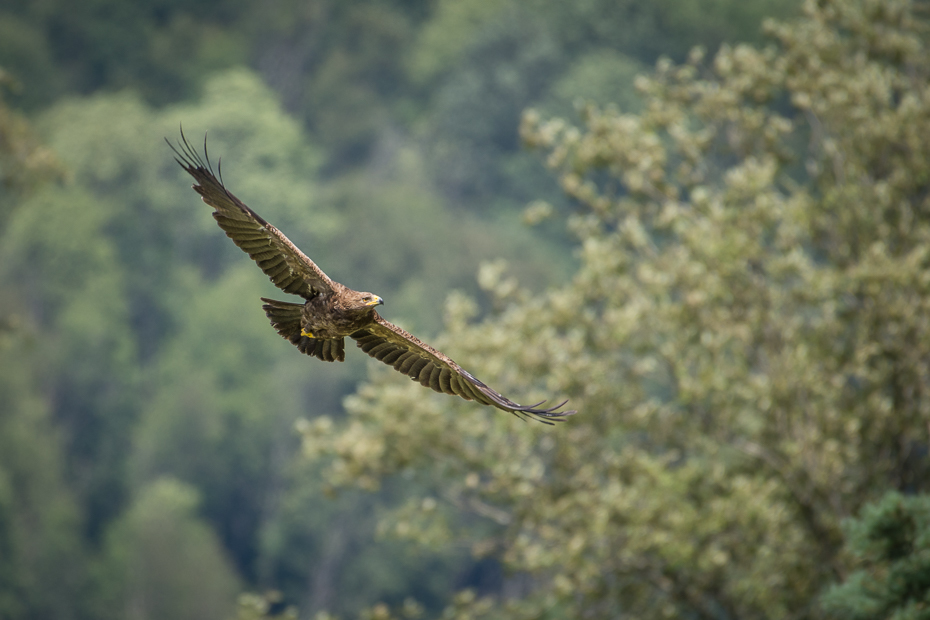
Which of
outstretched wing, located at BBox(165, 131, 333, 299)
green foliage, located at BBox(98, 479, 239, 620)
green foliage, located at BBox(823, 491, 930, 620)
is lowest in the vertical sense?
green foliage, located at BBox(823, 491, 930, 620)

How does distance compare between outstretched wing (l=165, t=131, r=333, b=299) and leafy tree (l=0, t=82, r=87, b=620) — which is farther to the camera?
leafy tree (l=0, t=82, r=87, b=620)

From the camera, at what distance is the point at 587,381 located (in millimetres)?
14672

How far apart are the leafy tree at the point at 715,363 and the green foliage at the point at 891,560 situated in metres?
3.45

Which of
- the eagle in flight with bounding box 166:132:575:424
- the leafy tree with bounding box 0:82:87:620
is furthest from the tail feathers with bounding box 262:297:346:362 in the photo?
the leafy tree with bounding box 0:82:87:620

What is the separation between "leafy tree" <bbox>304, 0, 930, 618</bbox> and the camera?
1380 centimetres

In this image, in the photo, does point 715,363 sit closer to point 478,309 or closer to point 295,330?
point 295,330

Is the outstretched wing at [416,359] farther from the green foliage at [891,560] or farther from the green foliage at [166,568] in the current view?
the green foliage at [166,568]

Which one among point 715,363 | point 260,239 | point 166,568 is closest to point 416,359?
point 260,239

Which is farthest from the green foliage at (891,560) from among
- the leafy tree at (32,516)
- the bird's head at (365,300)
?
the leafy tree at (32,516)

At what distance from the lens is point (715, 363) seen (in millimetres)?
14289

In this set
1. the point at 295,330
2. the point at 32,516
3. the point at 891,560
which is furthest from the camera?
the point at 32,516

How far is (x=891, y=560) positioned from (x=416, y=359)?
4469mm

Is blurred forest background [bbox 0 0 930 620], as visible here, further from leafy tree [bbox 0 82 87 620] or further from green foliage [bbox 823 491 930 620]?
leafy tree [bbox 0 82 87 620]

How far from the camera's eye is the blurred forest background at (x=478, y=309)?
14.1 meters
